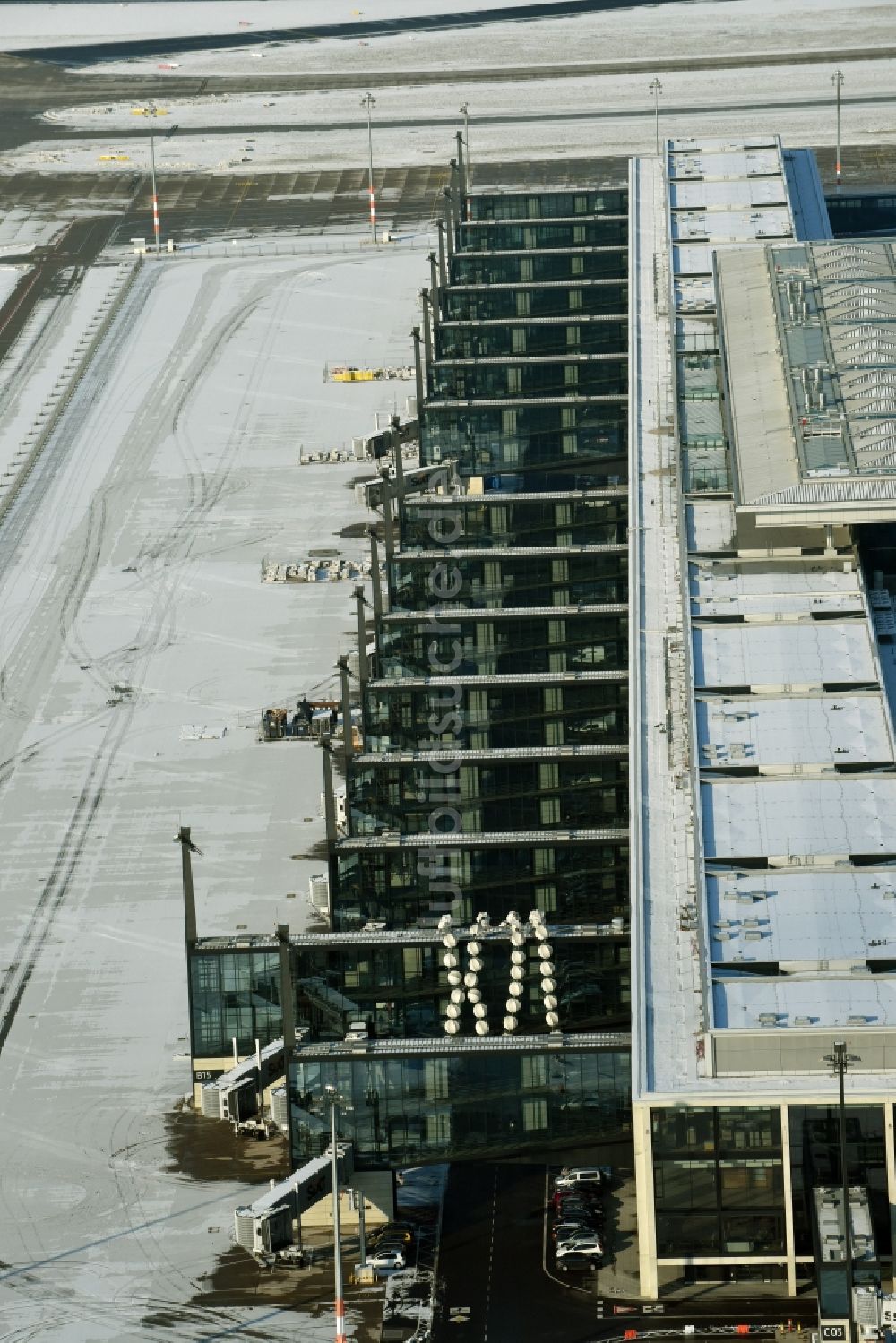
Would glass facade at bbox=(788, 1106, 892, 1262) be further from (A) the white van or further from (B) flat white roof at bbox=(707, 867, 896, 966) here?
(A) the white van

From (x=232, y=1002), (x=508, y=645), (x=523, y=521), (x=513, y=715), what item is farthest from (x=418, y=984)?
(x=523, y=521)

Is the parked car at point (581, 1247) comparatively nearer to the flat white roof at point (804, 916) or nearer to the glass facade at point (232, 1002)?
the flat white roof at point (804, 916)

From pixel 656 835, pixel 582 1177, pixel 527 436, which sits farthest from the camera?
pixel 527 436

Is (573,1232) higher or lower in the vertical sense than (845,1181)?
higher

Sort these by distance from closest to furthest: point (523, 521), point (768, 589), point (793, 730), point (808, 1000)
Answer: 1. point (808, 1000)
2. point (793, 730)
3. point (768, 589)
4. point (523, 521)

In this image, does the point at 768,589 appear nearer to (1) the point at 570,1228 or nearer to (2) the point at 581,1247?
(1) the point at 570,1228

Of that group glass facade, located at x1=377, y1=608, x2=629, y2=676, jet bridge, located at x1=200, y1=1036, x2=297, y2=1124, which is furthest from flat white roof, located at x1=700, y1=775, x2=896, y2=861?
glass facade, located at x1=377, y1=608, x2=629, y2=676

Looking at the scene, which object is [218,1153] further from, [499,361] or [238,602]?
Answer: [499,361]
